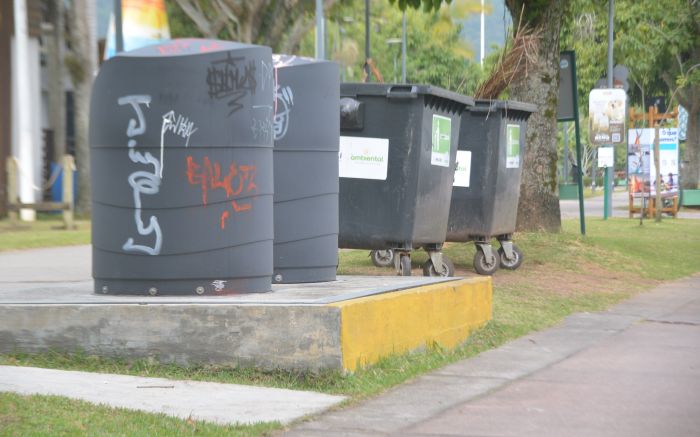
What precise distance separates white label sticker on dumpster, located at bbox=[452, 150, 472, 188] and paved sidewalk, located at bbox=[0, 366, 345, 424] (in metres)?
7.02

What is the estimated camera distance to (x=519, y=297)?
11961 millimetres

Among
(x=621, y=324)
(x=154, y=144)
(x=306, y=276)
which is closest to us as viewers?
(x=154, y=144)

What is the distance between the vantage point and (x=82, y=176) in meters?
28.0

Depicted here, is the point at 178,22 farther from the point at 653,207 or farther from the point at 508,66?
the point at 508,66

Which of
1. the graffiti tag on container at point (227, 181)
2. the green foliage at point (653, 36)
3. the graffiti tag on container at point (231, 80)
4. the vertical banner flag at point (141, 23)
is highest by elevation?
the green foliage at point (653, 36)

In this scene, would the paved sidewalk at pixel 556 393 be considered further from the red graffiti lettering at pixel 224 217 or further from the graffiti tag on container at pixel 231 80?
the graffiti tag on container at pixel 231 80

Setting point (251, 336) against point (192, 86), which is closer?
point (251, 336)

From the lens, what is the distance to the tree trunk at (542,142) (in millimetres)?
16969

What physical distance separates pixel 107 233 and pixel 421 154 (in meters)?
4.20

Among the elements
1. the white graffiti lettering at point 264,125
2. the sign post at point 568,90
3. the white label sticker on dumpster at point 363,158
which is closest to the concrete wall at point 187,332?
the white graffiti lettering at point 264,125

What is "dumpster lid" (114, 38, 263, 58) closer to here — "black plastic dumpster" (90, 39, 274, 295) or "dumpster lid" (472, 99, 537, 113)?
"black plastic dumpster" (90, 39, 274, 295)

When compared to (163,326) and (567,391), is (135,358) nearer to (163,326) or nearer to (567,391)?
(163,326)

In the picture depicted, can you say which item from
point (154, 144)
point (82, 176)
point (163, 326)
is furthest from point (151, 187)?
point (82, 176)

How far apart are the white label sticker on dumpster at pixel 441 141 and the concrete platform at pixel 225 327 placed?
3.97 meters
